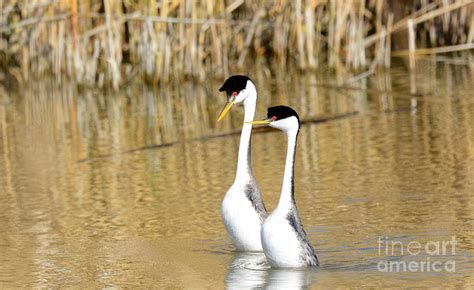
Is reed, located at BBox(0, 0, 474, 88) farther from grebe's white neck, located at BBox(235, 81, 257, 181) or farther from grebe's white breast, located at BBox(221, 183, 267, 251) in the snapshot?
grebe's white breast, located at BBox(221, 183, 267, 251)

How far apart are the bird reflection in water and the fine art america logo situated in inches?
17.5

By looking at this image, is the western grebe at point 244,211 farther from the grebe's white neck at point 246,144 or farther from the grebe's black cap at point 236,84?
the grebe's black cap at point 236,84

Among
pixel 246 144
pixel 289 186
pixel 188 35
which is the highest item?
pixel 188 35

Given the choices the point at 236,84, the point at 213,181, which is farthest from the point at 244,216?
the point at 213,181

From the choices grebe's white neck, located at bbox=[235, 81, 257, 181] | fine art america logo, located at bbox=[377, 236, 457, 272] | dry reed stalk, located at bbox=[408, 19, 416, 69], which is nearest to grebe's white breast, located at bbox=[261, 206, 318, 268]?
fine art america logo, located at bbox=[377, 236, 457, 272]

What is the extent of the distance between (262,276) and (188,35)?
26.4 feet

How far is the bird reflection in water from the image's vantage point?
22.5 feet

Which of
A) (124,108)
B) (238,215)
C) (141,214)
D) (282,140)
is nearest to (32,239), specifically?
(141,214)

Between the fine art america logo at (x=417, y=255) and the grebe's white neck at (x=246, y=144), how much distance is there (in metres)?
0.96

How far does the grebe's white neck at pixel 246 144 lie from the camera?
805cm

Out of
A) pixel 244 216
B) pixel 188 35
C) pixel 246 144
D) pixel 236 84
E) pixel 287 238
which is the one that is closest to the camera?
pixel 287 238

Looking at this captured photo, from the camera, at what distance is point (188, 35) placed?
14891mm

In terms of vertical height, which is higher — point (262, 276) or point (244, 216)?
point (244, 216)

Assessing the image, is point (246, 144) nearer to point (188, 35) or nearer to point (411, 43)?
point (188, 35)
